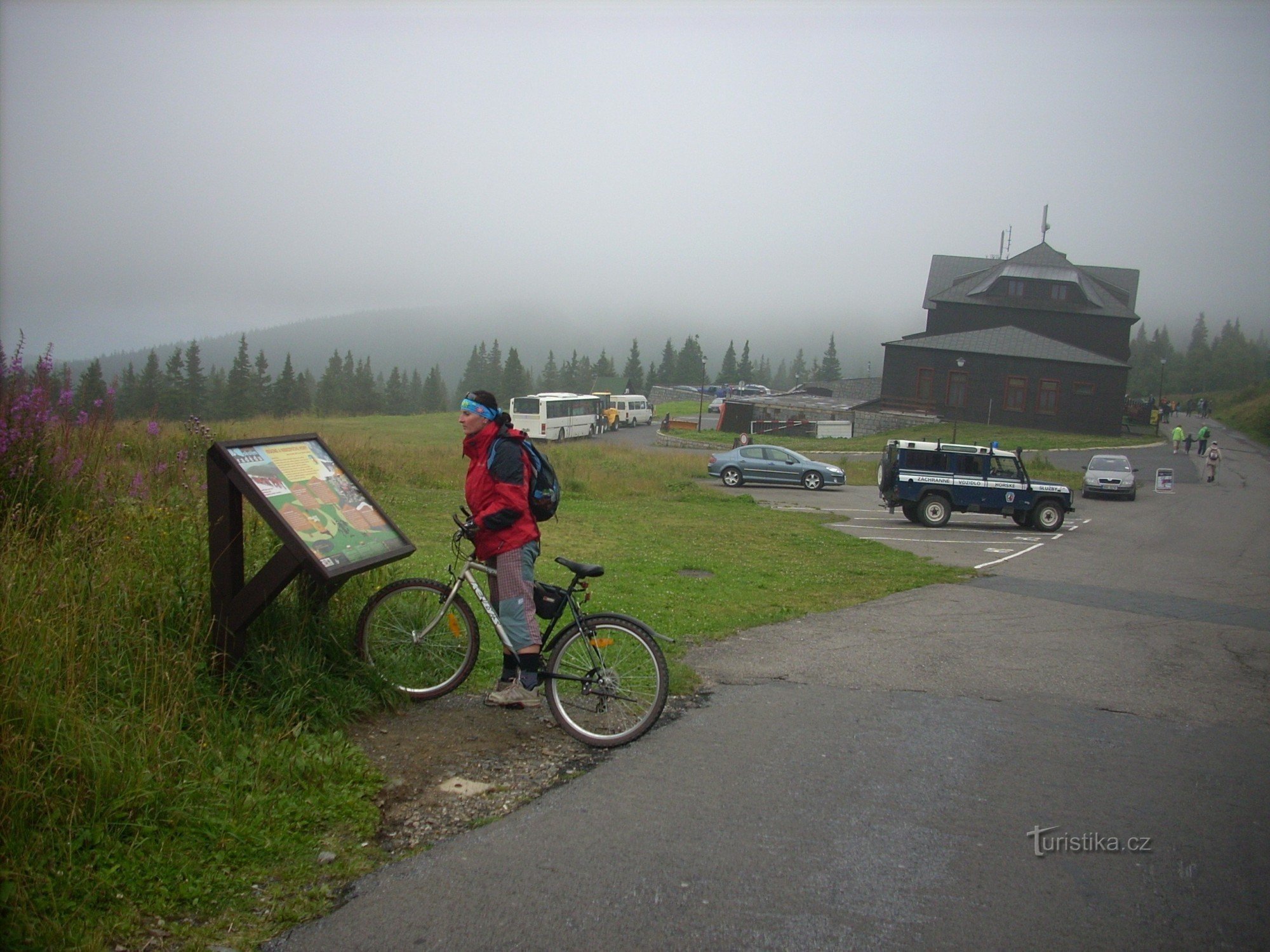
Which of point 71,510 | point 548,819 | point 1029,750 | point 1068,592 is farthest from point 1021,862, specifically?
point 1068,592

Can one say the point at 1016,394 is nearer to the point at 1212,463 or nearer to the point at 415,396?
the point at 1212,463

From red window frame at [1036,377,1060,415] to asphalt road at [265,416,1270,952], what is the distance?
191 ft

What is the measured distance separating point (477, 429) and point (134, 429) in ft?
21.5

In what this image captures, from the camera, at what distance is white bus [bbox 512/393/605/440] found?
189 ft

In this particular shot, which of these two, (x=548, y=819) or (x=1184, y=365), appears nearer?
(x=548, y=819)

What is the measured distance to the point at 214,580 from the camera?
5375mm

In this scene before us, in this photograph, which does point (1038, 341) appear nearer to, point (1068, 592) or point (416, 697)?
point (1068, 592)

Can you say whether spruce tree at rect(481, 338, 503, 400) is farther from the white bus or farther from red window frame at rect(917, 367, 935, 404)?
red window frame at rect(917, 367, 935, 404)

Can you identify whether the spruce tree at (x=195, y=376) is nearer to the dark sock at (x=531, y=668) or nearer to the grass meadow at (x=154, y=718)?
the grass meadow at (x=154, y=718)

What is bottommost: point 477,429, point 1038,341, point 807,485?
point 807,485

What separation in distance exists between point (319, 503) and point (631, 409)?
7337cm

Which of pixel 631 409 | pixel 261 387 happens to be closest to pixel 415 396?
pixel 631 409

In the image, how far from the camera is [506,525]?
18.9 ft

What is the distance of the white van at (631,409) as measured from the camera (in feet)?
253
